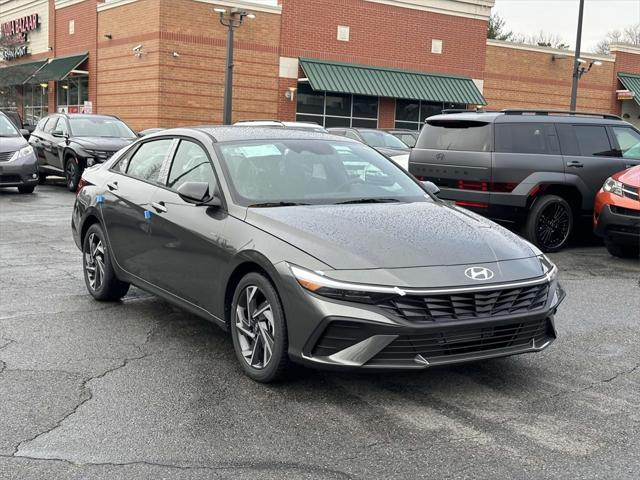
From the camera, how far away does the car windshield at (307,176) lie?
5.26 meters

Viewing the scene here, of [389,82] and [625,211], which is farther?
[389,82]

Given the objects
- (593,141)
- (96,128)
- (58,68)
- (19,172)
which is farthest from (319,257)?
(58,68)

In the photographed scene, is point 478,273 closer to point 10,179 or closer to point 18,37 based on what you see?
point 10,179

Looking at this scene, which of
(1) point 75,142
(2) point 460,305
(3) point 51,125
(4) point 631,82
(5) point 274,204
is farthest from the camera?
(4) point 631,82

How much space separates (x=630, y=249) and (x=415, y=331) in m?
7.02

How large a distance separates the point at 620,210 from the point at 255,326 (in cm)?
610

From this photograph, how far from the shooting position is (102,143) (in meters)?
17.2

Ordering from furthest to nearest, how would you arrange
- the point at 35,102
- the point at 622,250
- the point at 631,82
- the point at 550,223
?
the point at 631,82, the point at 35,102, the point at 550,223, the point at 622,250

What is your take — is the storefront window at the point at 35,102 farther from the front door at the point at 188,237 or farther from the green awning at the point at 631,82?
the front door at the point at 188,237

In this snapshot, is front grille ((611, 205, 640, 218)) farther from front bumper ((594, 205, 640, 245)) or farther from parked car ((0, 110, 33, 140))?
parked car ((0, 110, 33, 140))

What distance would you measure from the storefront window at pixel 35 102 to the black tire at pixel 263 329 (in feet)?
118

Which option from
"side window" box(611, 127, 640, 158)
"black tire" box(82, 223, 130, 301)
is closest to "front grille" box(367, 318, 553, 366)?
"black tire" box(82, 223, 130, 301)

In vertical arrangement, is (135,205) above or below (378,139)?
below

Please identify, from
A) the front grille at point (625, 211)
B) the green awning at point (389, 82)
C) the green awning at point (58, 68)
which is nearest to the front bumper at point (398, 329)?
the front grille at point (625, 211)
